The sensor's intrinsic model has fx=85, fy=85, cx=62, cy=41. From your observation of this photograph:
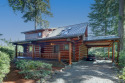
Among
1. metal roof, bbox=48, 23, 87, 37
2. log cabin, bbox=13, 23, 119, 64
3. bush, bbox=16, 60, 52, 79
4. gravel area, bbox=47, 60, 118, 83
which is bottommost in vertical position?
gravel area, bbox=47, 60, 118, 83

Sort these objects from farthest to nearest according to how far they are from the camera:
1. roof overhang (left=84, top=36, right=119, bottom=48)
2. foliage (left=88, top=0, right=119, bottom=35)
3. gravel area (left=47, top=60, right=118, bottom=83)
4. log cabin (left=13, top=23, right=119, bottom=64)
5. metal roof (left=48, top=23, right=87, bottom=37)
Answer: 1. foliage (left=88, top=0, right=119, bottom=35)
2. metal roof (left=48, top=23, right=87, bottom=37)
3. log cabin (left=13, top=23, right=119, bottom=64)
4. roof overhang (left=84, top=36, right=119, bottom=48)
5. gravel area (left=47, top=60, right=118, bottom=83)

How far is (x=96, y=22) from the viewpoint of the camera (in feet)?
79.7

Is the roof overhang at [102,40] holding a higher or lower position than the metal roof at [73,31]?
lower

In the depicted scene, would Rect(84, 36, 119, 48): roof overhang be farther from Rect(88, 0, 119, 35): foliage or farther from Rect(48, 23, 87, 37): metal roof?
Rect(88, 0, 119, 35): foliage

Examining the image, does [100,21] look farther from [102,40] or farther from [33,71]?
[33,71]

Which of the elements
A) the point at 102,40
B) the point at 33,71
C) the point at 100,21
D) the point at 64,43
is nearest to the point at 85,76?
the point at 33,71

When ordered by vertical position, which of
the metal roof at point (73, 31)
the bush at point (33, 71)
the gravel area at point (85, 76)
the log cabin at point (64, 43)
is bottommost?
the gravel area at point (85, 76)

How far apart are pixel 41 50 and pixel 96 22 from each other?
17.7 metres

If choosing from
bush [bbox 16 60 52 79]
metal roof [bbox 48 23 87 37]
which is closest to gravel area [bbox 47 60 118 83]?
bush [bbox 16 60 52 79]

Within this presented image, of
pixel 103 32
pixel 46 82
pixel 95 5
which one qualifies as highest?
pixel 95 5

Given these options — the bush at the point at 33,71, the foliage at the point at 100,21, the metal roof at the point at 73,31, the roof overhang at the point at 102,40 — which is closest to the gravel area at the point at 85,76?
the bush at the point at 33,71

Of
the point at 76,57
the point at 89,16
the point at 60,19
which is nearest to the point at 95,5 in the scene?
the point at 89,16

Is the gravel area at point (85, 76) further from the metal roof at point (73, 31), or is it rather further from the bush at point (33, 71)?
the metal roof at point (73, 31)

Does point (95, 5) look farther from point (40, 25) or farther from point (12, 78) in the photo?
point (12, 78)
